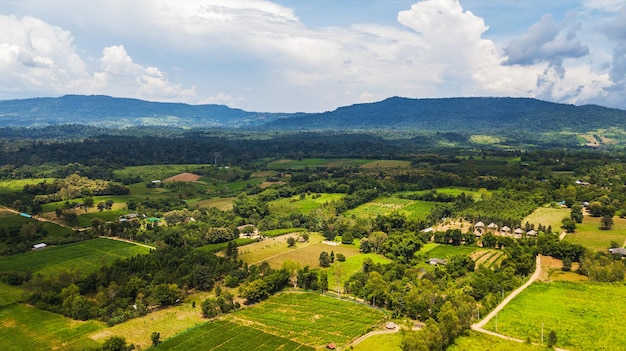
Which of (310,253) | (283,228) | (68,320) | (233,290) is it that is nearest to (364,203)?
(283,228)

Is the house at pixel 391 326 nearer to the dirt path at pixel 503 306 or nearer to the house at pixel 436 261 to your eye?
the dirt path at pixel 503 306

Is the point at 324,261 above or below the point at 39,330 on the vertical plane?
above

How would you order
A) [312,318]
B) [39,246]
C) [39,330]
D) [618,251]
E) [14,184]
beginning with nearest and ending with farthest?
[39,330] < [312,318] < [618,251] < [39,246] < [14,184]

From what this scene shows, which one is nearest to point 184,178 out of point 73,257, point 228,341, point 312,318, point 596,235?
point 73,257

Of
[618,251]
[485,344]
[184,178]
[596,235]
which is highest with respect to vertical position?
[618,251]

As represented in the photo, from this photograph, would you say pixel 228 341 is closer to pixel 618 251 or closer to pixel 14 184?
pixel 618 251

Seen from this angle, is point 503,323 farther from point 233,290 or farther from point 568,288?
point 233,290
